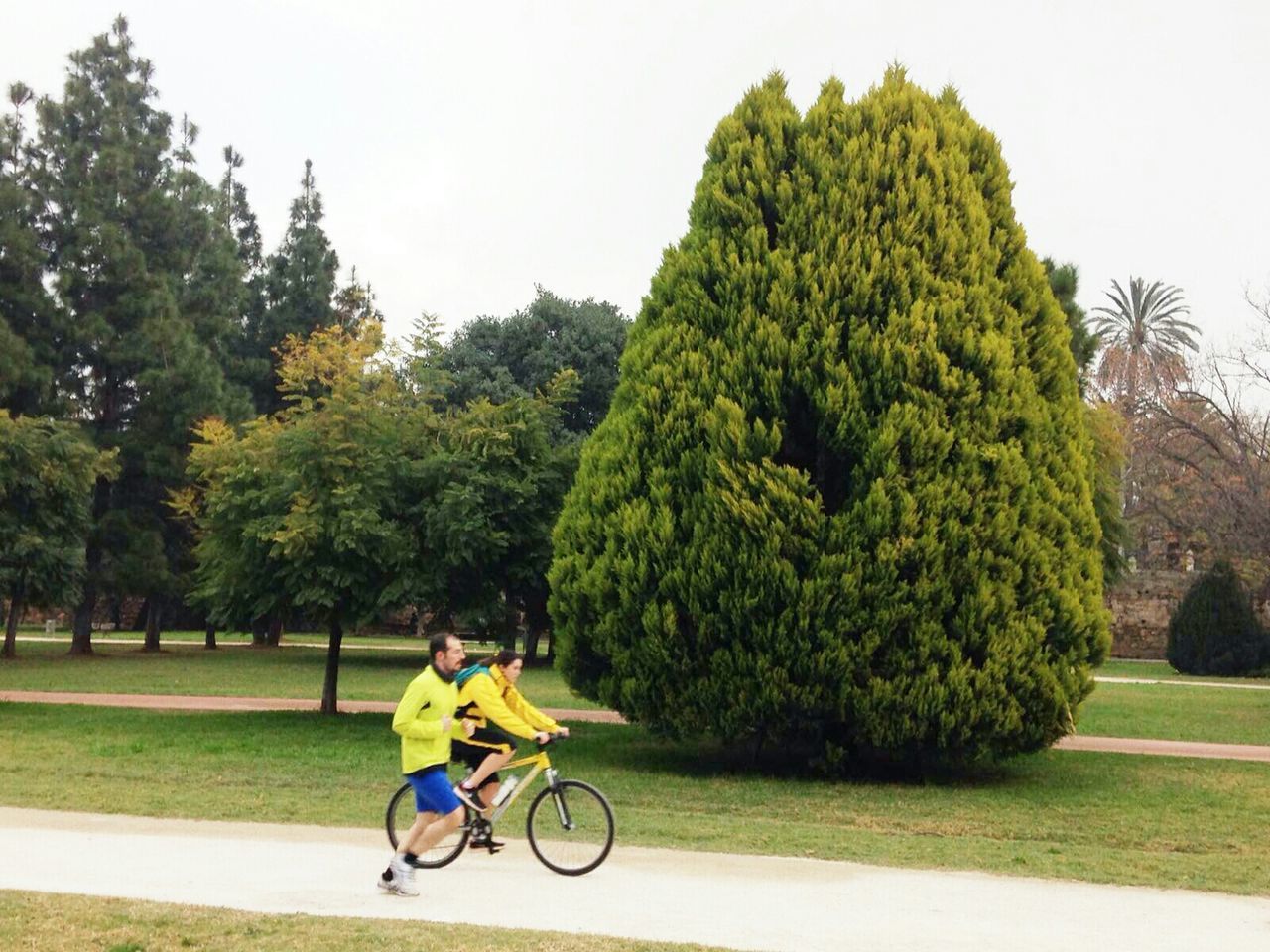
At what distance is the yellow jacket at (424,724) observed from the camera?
8.72 metres

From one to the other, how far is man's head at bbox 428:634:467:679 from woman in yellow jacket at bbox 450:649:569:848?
67 centimetres

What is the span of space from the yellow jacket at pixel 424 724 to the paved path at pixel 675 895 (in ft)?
2.74

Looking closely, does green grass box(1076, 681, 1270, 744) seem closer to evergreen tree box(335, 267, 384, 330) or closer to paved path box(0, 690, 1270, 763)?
paved path box(0, 690, 1270, 763)

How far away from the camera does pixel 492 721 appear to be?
9773 mm

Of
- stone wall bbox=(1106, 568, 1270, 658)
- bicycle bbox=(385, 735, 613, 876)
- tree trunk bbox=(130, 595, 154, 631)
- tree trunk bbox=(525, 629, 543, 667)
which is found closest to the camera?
bicycle bbox=(385, 735, 613, 876)

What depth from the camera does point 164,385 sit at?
1613 inches

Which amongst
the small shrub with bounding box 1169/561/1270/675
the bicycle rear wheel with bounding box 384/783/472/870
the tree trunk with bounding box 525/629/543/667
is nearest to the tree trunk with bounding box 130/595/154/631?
the tree trunk with bounding box 525/629/543/667

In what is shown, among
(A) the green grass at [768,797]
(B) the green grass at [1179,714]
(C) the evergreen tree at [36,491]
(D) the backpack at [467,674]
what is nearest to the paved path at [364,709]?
(B) the green grass at [1179,714]

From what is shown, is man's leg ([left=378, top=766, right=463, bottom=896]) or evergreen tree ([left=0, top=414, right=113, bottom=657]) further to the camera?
evergreen tree ([left=0, top=414, right=113, bottom=657])

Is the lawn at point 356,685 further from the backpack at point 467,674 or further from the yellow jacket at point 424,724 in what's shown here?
the yellow jacket at point 424,724

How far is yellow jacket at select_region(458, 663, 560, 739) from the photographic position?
947 centimetres

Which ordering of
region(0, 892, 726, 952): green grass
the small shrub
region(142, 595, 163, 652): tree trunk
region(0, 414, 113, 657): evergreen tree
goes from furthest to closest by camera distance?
region(142, 595, 163, 652): tree trunk
the small shrub
region(0, 414, 113, 657): evergreen tree
region(0, 892, 726, 952): green grass

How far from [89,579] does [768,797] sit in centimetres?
3161

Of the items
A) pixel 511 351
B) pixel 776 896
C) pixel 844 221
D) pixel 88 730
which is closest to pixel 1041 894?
pixel 776 896
